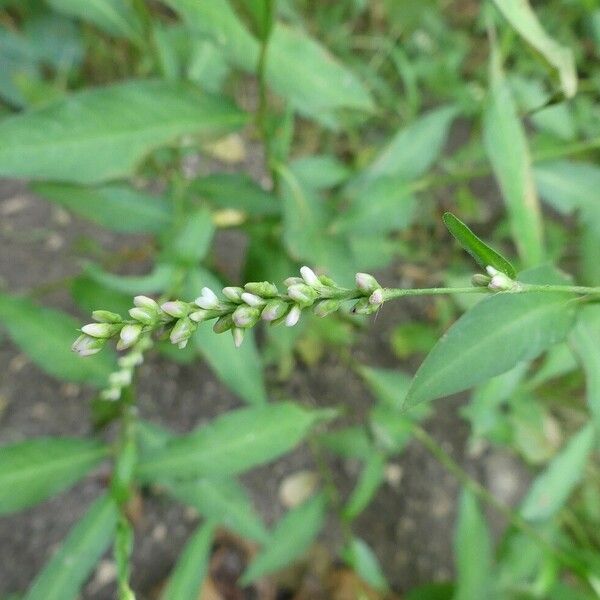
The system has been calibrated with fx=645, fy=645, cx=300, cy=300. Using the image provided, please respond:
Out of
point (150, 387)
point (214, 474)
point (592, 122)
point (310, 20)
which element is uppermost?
point (592, 122)

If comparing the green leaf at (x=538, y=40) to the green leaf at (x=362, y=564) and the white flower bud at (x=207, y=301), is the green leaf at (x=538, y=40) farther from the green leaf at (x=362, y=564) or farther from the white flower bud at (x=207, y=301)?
the green leaf at (x=362, y=564)

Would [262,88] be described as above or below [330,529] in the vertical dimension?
above

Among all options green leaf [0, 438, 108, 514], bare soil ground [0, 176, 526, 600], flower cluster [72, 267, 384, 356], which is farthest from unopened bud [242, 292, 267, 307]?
bare soil ground [0, 176, 526, 600]

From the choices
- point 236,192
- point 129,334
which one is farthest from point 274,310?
point 236,192

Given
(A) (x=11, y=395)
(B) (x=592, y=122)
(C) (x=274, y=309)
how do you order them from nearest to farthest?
(C) (x=274, y=309), (A) (x=11, y=395), (B) (x=592, y=122)

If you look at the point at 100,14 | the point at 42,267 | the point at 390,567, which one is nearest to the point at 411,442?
the point at 390,567

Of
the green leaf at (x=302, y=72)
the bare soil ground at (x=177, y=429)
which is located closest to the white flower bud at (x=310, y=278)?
the green leaf at (x=302, y=72)

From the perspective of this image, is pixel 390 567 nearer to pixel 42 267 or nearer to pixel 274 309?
pixel 42 267
